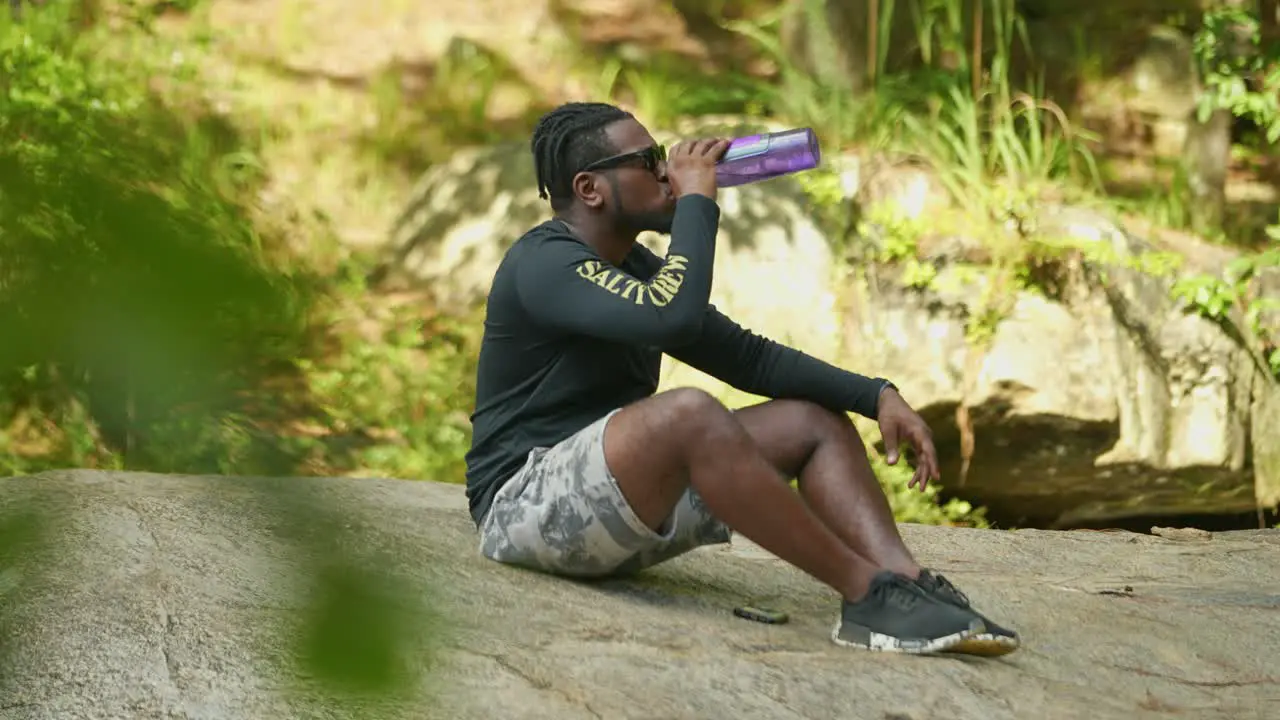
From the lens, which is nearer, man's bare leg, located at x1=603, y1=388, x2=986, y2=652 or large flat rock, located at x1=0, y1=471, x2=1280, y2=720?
large flat rock, located at x1=0, y1=471, x2=1280, y2=720

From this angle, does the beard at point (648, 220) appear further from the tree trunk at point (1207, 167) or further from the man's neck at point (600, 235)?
the tree trunk at point (1207, 167)

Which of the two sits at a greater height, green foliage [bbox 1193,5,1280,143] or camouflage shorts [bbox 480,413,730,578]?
green foliage [bbox 1193,5,1280,143]

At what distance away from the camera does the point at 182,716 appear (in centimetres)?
198

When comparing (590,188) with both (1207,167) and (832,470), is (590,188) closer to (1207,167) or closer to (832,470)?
(832,470)

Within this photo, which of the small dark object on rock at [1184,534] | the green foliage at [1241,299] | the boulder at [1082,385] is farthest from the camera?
the green foliage at [1241,299]

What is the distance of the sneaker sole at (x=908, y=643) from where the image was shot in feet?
8.62

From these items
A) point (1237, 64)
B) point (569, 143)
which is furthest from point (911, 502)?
point (569, 143)

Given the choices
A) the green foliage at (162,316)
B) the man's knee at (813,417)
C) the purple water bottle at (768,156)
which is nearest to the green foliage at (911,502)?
the man's knee at (813,417)

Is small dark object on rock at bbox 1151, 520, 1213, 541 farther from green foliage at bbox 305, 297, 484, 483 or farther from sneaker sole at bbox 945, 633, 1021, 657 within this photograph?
green foliage at bbox 305, 297, 484, 483

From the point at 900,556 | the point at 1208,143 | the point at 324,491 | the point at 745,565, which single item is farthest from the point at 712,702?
the point at 1208,143

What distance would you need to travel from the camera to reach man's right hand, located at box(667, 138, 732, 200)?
283cm

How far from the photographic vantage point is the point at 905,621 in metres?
2.65

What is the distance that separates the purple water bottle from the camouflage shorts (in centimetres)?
57

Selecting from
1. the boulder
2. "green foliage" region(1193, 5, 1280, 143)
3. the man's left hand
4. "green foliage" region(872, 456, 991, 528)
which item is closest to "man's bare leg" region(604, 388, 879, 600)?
the man's left hand
